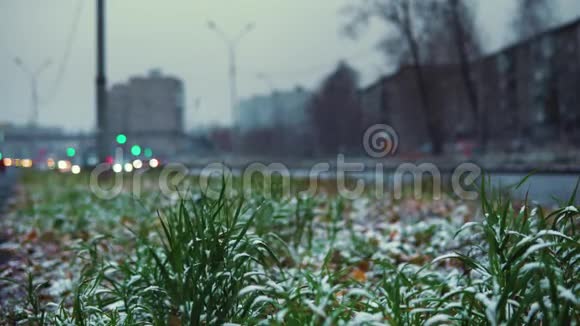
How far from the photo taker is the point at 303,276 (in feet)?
12.3

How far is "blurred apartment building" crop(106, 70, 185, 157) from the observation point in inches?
719

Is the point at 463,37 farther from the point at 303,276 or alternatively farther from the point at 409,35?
the point at 303,276

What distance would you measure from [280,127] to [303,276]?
43.6 m

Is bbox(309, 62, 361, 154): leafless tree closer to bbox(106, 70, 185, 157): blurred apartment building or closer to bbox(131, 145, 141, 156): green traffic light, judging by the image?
bbox(106, 70, 185, 157): blurred apartment building

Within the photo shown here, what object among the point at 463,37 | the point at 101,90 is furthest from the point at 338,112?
the point at 101,90

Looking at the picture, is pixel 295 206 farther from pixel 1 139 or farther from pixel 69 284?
pixel 1 139

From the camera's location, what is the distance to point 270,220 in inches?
191

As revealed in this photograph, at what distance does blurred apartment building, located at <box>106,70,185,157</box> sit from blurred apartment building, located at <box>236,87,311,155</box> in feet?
43.5

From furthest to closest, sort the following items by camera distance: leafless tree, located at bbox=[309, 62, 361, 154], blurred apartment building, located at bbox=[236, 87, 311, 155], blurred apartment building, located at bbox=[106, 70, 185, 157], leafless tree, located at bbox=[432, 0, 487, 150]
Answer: blurred apartment building, located at bbox=[236, 87, 311, 155] → leafless tree, located at bbox=[309, 62, 361, 154] → leafless tree, located at bbox=[432, 0, 487, 150] → blurred apartment building, located at bbox=[106, 70, 185, 157]

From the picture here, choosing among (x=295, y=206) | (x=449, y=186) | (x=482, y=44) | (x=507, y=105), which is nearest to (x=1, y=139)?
(x=449, y=186)

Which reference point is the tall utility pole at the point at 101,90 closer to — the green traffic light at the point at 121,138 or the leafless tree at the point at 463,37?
the green traffic light at the point at 121,138

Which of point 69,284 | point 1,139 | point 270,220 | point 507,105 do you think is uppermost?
point 507,105

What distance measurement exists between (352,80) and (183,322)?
36401 mm

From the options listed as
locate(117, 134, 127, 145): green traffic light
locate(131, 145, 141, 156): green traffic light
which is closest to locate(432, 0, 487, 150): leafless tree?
locate(131, 145, 141, 156): green traffic light
